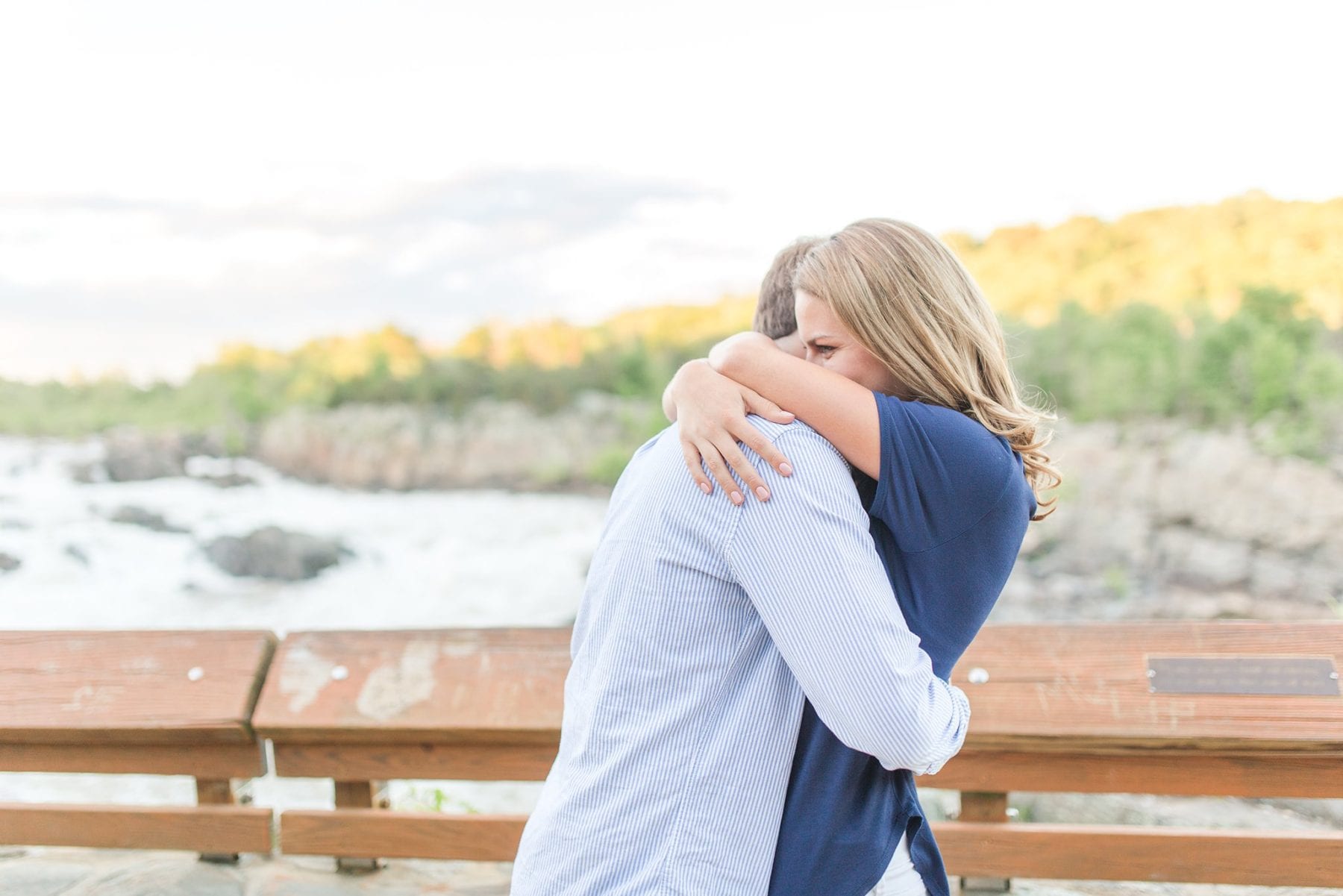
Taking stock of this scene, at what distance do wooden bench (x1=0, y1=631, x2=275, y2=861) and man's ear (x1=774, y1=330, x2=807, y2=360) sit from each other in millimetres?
1342

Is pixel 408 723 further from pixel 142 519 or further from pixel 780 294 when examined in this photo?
pixel 142 519

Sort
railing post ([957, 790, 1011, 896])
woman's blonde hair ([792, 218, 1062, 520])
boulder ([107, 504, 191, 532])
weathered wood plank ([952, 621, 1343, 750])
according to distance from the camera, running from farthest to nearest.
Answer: boulder ([107, 504, 191, 532]) → railing post ([957, 790, 1011, 896]) → weathered wood plank ([952, 621, 1343, 750]) → woman's blonde hair ([792, 218, 1062, 520])

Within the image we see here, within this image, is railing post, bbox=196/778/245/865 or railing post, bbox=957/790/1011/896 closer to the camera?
railing post, bbox=957/790/1011/896

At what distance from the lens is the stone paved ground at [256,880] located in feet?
6.82

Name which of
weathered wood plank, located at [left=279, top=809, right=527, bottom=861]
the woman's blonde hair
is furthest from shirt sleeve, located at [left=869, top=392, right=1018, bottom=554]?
weathered wood plank, located at [left=279, top=809, right=527, bottom=861]

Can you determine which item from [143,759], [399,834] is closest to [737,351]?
[399,834]

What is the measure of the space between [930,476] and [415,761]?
140 centimetres

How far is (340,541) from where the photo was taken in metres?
5.98

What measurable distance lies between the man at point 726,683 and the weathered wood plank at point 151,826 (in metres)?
1.25

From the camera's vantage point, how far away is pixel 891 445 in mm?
1109

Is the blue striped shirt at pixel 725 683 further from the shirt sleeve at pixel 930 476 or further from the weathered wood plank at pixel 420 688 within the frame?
the weathered wood plank at pixel 420 688

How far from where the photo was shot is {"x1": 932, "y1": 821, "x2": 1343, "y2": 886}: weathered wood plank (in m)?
1.82

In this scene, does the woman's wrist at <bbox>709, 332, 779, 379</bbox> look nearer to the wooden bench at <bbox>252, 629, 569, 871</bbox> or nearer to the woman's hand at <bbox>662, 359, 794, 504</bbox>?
the woman's hand at <bbox>662, 359, 794, 504</bbox>

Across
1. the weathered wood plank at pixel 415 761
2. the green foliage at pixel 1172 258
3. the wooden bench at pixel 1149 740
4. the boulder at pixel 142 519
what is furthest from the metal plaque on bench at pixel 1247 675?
the green foliage at pixel 1172 258
